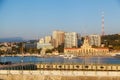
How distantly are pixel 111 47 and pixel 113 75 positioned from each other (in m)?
90.8

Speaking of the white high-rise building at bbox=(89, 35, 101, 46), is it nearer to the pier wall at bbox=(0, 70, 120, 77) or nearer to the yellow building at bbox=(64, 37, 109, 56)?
the yellow building at bbox=(64, 37, 109, 56)

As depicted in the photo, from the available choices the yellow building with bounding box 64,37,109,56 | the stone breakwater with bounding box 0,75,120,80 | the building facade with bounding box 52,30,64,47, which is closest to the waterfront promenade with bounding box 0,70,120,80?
the stone breakwater with bounding box 0,75,120,80

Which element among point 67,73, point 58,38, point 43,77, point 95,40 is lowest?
point 43,77

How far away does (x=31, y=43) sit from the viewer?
111 metres

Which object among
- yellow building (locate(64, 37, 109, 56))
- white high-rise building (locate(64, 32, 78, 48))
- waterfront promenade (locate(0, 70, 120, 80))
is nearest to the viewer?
waterfront promenade (locate(0, 70, 120, 80))

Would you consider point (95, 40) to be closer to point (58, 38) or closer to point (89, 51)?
point (58, 38)

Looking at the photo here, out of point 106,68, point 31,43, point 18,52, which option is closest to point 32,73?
point 106,68

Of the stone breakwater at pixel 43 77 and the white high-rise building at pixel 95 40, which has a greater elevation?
the white high-rise building at pixel 95 40

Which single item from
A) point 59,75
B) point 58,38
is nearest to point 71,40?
point 58,38

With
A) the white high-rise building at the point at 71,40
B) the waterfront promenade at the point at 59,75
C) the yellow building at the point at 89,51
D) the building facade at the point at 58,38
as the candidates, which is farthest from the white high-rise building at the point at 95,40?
Result: the waterfront promenade at the point at 59,75

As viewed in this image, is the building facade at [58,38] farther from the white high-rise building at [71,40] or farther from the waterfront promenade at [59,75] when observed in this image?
the waterfront promenade at [59,75]

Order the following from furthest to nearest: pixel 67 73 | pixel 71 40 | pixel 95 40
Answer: pixel 95 40 → pixel 71 40 → pixel 67 73

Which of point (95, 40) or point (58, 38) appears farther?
point (58, 38)

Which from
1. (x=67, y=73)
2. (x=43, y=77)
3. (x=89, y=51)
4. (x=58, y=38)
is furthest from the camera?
(x=58, y=38)
